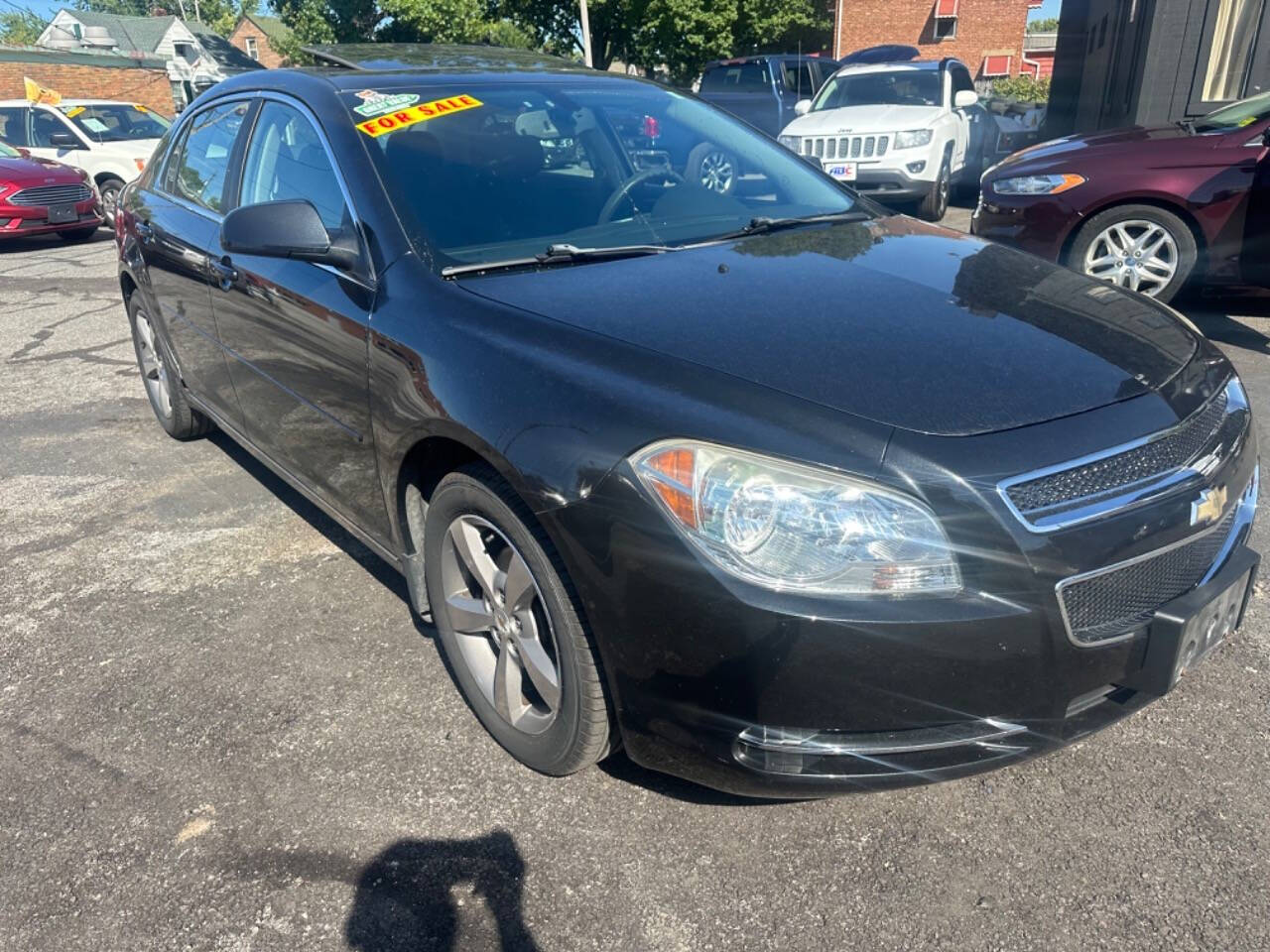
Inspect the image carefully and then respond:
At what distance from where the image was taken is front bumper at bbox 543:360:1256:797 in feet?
5.93

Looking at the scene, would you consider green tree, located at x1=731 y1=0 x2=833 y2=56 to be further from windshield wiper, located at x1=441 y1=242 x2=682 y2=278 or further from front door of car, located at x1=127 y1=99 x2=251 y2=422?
windshield wiper, located at x1=441 y1=242 x2=682 y2=278

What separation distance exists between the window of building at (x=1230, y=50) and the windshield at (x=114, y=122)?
46.0 ft

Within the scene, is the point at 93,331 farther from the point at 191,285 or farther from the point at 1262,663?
the point at 1262,663

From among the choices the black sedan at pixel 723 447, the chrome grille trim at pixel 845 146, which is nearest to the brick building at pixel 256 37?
the chrome grille trim at pixel 845 146

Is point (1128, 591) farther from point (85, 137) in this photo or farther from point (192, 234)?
point (85, 137)

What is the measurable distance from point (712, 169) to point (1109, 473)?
196cm

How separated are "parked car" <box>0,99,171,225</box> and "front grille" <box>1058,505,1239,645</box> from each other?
14687 mm

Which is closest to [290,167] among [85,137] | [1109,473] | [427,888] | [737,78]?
[427,888]

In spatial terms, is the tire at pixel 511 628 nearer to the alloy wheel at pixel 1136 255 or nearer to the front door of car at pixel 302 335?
the front door of car at pixel 302 335

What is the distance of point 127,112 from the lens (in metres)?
14.9

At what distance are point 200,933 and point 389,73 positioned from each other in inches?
101

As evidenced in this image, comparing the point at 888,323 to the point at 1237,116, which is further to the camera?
the point at 1237,116

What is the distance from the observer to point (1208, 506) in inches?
81.9

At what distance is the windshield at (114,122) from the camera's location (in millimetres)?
14273
